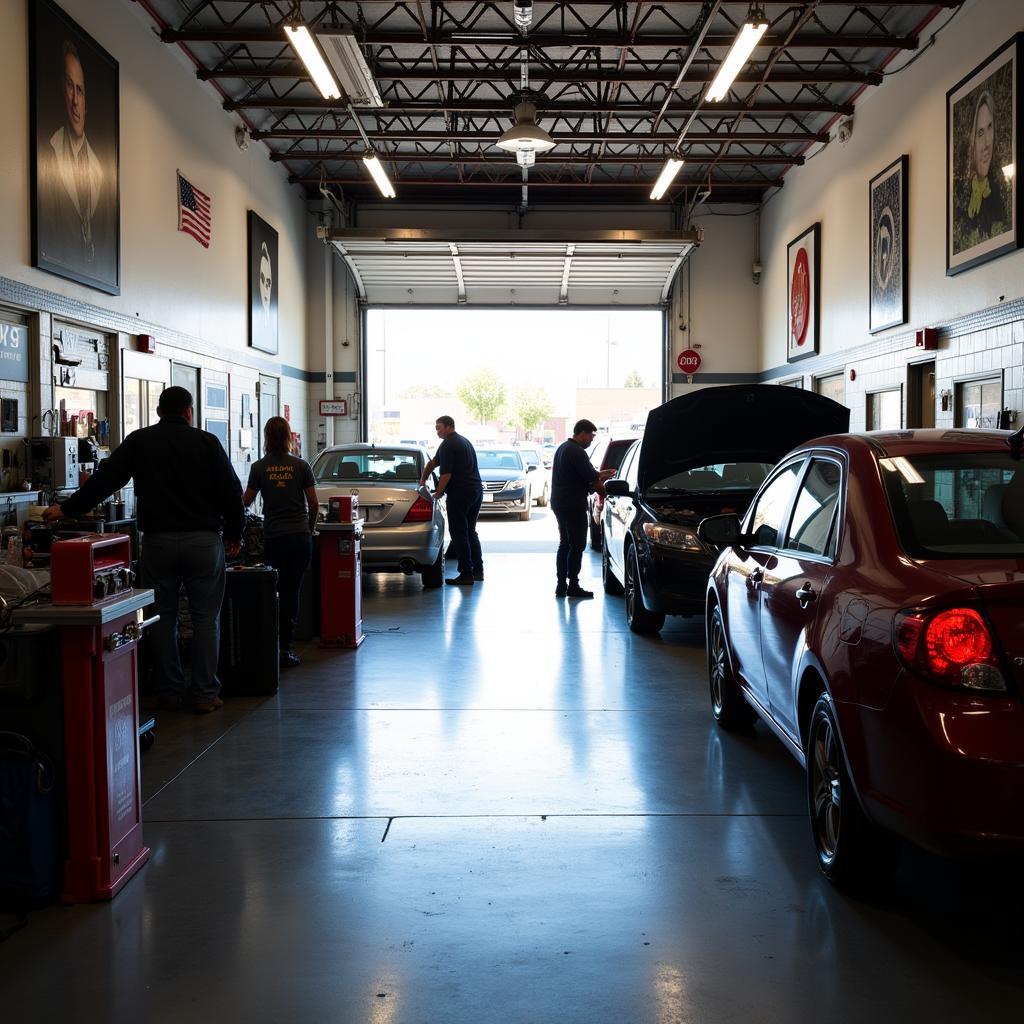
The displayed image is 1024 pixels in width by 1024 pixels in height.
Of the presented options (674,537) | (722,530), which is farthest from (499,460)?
(722,530)

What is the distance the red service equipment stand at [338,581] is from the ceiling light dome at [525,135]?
5.77 m

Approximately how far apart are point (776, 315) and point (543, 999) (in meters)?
19.2

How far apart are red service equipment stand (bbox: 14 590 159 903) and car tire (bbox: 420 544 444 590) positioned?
786cm

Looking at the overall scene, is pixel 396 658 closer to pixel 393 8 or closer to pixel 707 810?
pixel 707 810

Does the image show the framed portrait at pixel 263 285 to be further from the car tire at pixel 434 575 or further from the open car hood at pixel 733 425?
→ the open car hood at pixel 733 425

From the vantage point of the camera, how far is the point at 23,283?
9.11 m

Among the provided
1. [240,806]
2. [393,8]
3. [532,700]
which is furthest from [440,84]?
[240,806]

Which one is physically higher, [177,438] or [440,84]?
[440,84]

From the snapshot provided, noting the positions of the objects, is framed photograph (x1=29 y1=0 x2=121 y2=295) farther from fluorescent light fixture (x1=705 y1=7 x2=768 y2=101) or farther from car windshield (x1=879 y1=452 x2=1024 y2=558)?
car windshield (x1=879 y1=452 x2=1024 y2=558)

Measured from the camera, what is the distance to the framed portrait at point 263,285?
55.4 ft

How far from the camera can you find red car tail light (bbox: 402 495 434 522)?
10867 millimetres

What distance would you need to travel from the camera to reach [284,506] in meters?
7.36

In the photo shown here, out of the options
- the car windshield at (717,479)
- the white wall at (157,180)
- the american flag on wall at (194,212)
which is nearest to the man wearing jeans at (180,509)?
the car windshield at (717,479)

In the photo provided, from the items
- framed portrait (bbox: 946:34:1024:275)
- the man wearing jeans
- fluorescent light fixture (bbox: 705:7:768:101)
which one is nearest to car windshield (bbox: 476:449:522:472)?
fluorescent light fixture (bbox: 705:7:768:101)
